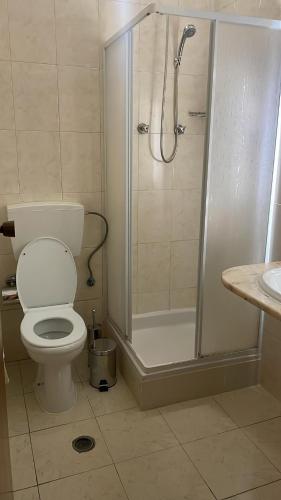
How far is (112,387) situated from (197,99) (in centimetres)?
186

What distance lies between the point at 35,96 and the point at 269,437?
2170mm

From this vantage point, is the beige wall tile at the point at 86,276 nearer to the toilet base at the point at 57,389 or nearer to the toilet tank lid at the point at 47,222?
the toilet tank lid at the point at 47,222

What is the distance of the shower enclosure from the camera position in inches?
77.5

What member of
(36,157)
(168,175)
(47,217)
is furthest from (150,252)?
(36,157)

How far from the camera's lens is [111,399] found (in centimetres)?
231

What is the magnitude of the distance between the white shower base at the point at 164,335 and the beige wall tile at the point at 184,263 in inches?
7.9

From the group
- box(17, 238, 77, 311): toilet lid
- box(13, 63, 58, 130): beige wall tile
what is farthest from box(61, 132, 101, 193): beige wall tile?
box(17, 238, 77, 311): toilet lid

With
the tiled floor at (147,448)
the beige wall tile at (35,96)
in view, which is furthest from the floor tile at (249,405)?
the beige wall tile at (35,96)

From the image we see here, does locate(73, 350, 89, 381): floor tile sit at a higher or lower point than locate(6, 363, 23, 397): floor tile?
lower

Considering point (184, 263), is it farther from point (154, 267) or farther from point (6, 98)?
point (6, 98)

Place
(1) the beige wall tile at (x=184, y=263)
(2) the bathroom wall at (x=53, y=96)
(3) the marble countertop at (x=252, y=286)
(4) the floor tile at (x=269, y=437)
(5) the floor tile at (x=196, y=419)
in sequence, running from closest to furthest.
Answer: (3) the marble countertop at (x=252, y=286), (4) the floor tile at (x=269, y=437), (5) the floor tile at (x=196, y=419), (2) the bathroom wall at (x=53, y=96), (1) the beige wall tile at (x=184, y=263)

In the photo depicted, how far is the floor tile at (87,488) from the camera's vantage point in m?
1.68

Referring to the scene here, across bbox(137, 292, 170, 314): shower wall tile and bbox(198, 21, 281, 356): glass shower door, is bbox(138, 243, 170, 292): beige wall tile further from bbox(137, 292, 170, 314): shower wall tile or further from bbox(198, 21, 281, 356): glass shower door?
bbox(198, 21, 281, 356): glass shower door

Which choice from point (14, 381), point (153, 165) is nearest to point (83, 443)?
point (14, 381)
